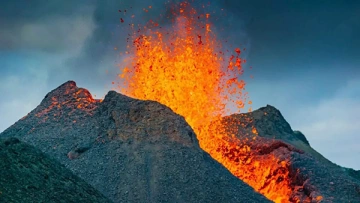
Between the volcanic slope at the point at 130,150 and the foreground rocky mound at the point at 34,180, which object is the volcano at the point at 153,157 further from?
the foreground rocky mound at the point at 34,180

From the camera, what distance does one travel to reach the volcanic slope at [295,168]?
3372 cm

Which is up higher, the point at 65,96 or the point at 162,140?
the point at 65,96

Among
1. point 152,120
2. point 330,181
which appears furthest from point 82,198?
point 330,181

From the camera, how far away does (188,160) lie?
30172 mm

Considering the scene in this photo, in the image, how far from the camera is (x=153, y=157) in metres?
30.4

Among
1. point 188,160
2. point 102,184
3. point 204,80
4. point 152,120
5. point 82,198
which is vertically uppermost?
point 204,80

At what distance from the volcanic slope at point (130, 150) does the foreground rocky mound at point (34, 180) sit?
6.80 meters

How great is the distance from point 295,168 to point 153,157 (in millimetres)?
10687

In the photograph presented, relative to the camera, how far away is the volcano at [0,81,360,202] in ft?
93.8

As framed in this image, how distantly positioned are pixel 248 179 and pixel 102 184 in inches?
542

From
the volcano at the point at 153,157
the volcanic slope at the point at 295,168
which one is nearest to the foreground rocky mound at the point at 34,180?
the volcano at the point at 153,157

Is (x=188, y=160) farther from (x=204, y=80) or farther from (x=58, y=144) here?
(x=204, y=80)

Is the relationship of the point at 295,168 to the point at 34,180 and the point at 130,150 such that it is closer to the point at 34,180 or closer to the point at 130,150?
the point at 130,150

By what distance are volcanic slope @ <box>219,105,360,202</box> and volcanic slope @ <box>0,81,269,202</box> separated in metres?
5.19
